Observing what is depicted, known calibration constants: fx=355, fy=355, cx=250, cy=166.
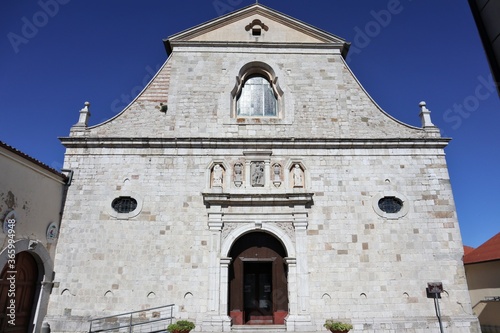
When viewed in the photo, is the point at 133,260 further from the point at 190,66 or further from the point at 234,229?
the point at 190,66

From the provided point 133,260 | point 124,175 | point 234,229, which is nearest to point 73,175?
point 124,175

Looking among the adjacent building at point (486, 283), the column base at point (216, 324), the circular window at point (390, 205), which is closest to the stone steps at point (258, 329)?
the column base at point (216, 324)

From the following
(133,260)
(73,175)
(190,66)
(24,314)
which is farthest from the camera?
(190,66)

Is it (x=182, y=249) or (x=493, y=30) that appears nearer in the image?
(x=493, y=30)

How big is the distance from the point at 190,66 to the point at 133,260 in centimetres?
730

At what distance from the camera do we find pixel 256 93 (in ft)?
43.9

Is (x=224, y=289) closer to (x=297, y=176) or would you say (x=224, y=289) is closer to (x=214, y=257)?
(x=214, y=257)

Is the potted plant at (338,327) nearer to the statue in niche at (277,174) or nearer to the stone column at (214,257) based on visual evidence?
the stone column at (214,257)

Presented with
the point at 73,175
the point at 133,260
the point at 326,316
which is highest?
the point at 73,175

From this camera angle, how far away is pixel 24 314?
9805 millimetres

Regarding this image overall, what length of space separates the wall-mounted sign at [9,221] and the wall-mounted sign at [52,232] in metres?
1.48

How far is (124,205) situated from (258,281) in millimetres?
4910

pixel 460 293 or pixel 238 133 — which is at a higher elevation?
pixel 238 133

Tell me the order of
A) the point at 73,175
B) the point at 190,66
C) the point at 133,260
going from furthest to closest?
1. the point at 190,66
2. the point at 73,175
3. the point at 133,260
